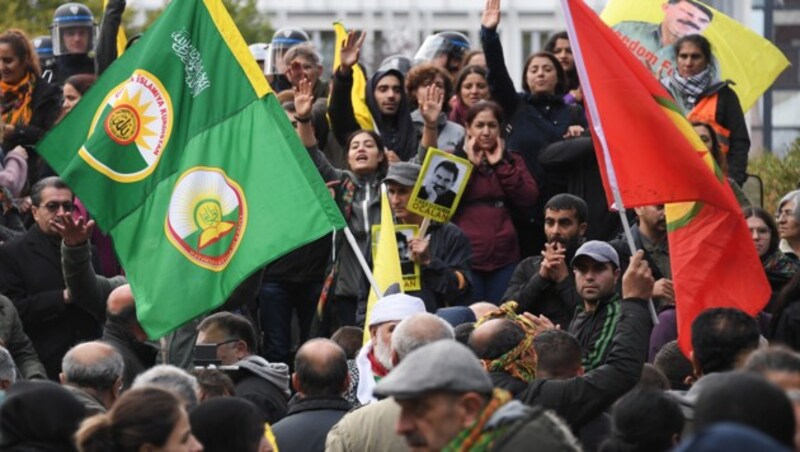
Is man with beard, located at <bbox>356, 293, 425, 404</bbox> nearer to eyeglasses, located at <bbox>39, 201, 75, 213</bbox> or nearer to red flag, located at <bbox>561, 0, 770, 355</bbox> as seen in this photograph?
red flag, located at <bbox>561, 0, 770, 355</bbox>

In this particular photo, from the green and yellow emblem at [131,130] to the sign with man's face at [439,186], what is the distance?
94.9 inches

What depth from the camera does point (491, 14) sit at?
14.8m

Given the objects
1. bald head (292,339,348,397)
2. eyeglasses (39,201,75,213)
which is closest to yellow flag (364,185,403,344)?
eyeglasses (39,201,75,213)

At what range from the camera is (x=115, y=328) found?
39.8ft

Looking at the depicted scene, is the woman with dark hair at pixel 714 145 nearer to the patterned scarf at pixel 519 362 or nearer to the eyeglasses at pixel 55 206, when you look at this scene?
the eyeglasses at pixel 55 206

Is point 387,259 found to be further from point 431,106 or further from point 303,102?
point 431,106

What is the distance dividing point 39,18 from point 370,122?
22643 millimetres

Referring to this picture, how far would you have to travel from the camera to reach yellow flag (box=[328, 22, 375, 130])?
1595 centimetres

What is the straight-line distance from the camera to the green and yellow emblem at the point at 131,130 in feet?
39.2

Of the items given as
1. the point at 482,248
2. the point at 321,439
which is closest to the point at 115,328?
the point at 321,439

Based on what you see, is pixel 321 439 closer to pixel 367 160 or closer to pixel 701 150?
pixel 701 150

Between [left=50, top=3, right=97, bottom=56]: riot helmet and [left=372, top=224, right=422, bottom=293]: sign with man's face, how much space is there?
4650 millimetres

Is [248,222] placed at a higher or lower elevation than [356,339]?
higher

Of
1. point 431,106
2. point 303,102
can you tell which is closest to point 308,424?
point 303,102
